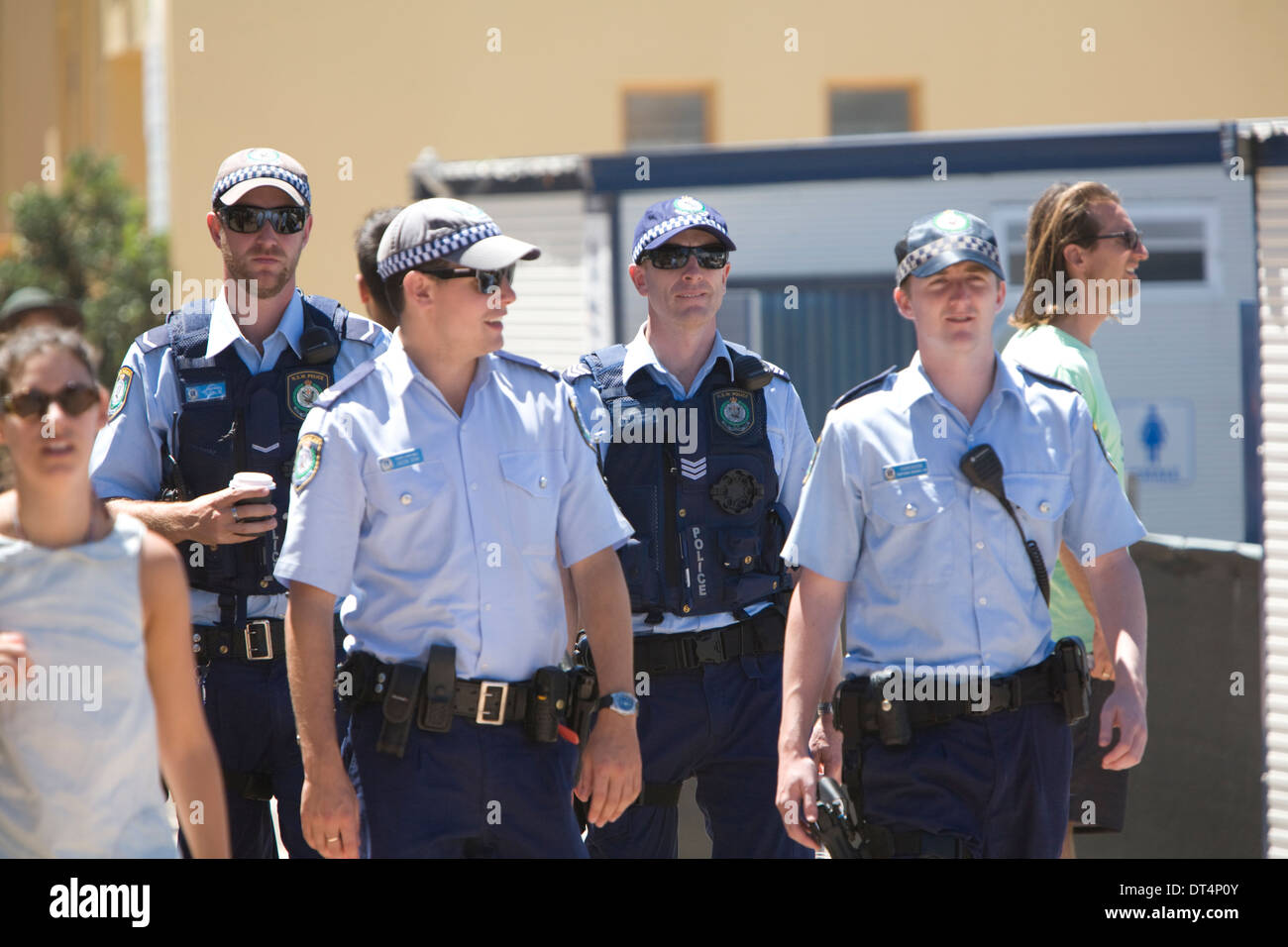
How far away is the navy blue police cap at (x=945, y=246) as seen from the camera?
3713 millimetres

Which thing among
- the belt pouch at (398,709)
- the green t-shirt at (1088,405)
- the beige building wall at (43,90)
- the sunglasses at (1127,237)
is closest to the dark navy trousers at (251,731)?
the belt pouch at (398,709)

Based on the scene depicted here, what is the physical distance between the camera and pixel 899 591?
12.3 feet

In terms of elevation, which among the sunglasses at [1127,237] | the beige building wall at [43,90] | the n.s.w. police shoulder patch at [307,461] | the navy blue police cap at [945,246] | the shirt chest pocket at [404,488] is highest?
the beige building wall at [43,90]

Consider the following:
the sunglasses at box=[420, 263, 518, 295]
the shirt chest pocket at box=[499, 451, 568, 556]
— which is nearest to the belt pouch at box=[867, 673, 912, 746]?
the shirt chest pocket at box=[499, 451, 568, 556]

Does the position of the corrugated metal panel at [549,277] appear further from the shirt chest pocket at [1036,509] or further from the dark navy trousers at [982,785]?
the dark navy trousers at [982,785]

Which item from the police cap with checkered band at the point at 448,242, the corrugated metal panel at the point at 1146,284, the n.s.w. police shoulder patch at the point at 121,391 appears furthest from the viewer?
the corrugated metal panel at the point at 1146,284

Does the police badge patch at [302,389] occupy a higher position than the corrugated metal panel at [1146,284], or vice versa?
the corrugated metal panel at [1146,284]

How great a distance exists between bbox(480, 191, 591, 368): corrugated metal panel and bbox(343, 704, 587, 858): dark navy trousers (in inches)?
337

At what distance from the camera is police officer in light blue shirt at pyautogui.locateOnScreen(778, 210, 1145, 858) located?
3.66 metres

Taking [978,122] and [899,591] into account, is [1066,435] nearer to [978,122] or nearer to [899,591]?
[899,591]

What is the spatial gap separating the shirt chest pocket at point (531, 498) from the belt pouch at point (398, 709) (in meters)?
0.40

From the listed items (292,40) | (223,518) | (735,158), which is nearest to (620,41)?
(292,40)
